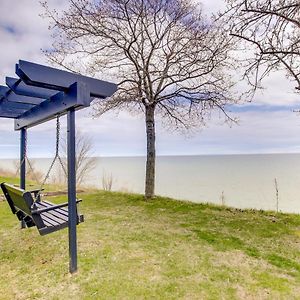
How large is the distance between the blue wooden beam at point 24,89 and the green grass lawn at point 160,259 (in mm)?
2142

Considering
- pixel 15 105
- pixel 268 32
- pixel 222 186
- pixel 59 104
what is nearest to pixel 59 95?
pixel 59 104

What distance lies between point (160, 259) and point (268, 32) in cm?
447

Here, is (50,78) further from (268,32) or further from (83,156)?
(83,156)

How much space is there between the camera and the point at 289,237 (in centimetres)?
441

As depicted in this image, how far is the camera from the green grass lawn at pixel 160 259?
2.72 meters

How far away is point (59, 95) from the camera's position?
3273mm

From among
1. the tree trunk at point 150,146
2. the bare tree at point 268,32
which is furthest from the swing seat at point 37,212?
the bare tree at point 268,32

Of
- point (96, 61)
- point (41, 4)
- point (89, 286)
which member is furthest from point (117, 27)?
point (89, 286)

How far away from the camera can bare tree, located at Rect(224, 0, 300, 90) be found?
464 cm

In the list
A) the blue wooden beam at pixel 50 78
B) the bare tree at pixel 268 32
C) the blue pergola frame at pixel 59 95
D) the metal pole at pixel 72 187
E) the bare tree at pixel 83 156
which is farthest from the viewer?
the bare tree at pixel 83 156

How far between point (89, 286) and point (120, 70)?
5.91m

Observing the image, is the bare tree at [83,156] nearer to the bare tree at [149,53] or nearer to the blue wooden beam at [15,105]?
the bare tree at [149,53]

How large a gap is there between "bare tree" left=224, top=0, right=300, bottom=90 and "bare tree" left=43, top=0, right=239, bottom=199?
4.34 feet

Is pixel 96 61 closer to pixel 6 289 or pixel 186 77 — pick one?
pixel 186 77
